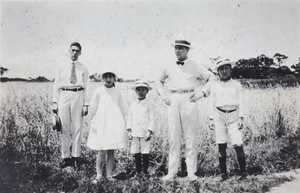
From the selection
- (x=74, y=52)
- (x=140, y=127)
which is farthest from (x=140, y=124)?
(x=74, y=52)

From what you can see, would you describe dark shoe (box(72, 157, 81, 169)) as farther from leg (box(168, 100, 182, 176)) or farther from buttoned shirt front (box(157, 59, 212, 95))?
buttoned shirt front (box(157, 59, 212, 95))

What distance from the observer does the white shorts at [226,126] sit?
4332mm

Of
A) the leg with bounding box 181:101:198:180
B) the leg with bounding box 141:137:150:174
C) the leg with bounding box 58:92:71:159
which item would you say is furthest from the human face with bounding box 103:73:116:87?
the leg with bounding box 181:101:198:180

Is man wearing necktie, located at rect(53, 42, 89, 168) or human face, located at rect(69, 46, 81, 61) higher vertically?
human face, located at rect(69, 46, 81, 61)

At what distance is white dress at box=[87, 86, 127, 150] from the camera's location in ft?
14.0

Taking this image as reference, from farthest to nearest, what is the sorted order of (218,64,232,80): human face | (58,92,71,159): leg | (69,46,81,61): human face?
(69,46,81,61): human face, (58,92,71,159): leg, (218,64,232,80): human face

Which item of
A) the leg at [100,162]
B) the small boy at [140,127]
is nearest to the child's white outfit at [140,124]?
the small boy at [140,127]

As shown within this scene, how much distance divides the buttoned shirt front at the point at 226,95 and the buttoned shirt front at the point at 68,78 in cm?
198

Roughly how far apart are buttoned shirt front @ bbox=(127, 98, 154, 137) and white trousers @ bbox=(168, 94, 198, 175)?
32cm

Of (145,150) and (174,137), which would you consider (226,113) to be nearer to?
(174,137)

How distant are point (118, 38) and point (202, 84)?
1.79 meters

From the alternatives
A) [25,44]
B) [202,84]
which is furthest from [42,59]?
[202,84]

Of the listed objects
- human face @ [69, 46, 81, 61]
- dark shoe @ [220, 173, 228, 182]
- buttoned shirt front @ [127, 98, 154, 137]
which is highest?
human face @ [69, 46, 81, 61]

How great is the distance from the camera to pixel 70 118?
4723mm
